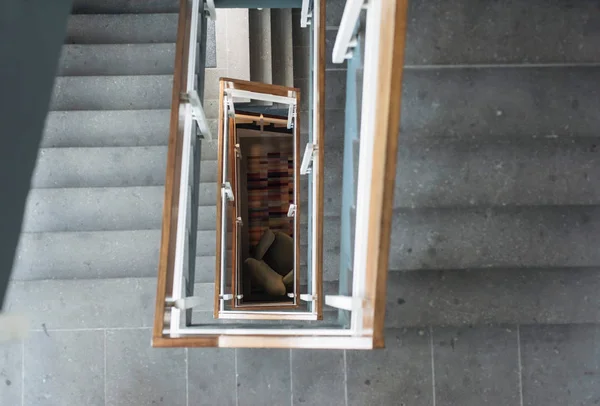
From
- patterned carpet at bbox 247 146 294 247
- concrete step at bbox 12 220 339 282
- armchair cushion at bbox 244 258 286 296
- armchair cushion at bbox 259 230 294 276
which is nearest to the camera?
concrete step at bbox 12 220 339 282

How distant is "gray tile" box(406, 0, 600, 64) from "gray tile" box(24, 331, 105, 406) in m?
1.91

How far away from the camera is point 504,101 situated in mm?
2352

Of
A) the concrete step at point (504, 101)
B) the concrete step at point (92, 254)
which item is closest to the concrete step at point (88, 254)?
the concrete step at point (92, 254)

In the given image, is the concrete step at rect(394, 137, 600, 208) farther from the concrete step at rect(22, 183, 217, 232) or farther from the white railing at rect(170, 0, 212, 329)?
the concrete step at rect(22, 183, 217, 232)

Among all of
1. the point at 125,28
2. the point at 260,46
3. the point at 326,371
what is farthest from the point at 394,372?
the point at 260,46

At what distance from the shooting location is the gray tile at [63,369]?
2508 millimetres

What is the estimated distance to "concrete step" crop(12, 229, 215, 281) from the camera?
2.66m

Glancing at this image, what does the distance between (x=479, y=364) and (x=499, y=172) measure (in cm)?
81

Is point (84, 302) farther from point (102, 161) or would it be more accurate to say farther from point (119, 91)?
point (119, 91)

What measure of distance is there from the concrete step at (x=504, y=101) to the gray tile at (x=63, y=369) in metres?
1.69

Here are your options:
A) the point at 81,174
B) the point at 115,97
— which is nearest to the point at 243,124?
the point at 115,97

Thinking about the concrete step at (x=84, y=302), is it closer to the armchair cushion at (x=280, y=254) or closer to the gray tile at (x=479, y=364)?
the gray tile at (x=479, y=364)

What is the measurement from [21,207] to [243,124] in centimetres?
421

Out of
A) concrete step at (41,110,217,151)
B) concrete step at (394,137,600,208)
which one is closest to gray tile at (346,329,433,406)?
concrete step at (394,137,600,208)
